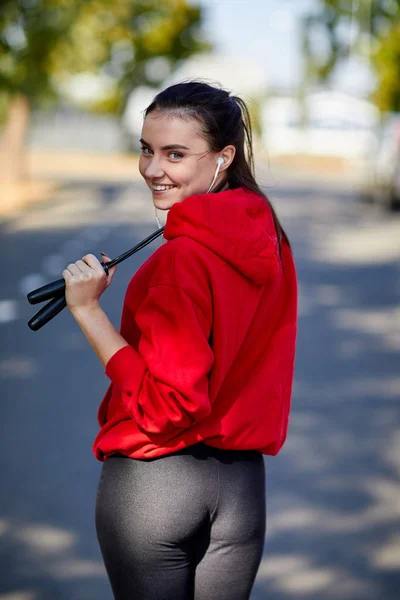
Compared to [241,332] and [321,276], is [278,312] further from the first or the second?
[321,276]

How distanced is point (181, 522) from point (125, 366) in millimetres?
373

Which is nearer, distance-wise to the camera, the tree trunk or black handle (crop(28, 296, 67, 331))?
black handle (crop(28, 296, 67, 331))

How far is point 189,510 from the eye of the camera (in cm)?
210

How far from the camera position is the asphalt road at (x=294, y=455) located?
13.6 feet

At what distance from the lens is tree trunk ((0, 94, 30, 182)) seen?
2812 cm

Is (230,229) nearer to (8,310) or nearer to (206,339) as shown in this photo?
(206,339)

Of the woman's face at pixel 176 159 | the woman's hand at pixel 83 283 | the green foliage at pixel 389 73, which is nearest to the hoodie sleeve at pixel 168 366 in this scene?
the woman's hand at pixel 83 283

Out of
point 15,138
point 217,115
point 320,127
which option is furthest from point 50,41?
point 320,127

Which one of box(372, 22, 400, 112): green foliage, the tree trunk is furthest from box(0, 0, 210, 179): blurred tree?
box(372, 22, 400, 112): green foliage

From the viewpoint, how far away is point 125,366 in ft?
6.53

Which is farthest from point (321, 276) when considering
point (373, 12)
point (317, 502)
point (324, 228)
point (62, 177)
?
point (373, 12)

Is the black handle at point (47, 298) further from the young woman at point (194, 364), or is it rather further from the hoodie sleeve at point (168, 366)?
the hoodie sleeve at point (168, 366)

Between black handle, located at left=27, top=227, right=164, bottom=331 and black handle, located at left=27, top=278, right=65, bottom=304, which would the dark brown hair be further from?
black handle, located at left=27, top=278, right=65, bottom=304

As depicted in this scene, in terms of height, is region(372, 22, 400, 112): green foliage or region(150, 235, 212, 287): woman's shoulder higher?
region(372, 22, 400, 112): green foliage
